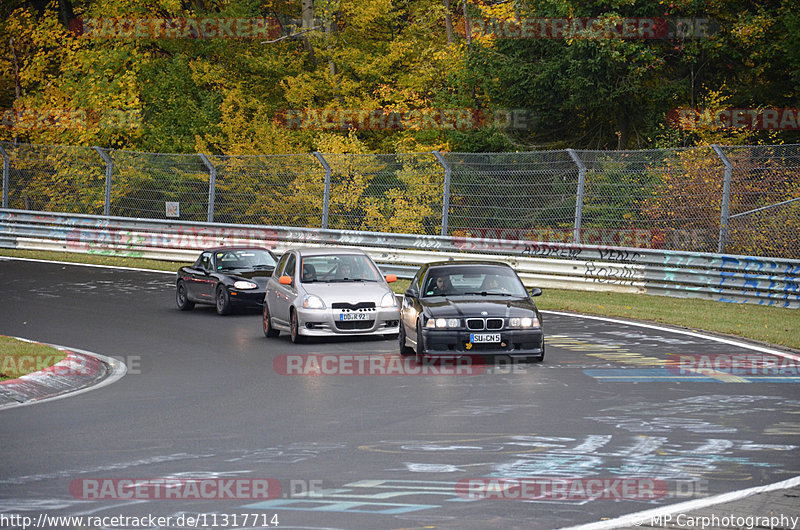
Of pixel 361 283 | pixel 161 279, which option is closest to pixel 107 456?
pixel 361 283

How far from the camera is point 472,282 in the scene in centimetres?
1591

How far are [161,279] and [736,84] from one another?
22395mm

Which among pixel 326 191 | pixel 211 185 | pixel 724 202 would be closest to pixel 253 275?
pixel 326 191

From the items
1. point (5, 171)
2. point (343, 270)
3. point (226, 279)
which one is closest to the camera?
point (343, 270)

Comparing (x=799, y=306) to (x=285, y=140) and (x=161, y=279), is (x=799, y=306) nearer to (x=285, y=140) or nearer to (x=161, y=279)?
(x=161, y=279)

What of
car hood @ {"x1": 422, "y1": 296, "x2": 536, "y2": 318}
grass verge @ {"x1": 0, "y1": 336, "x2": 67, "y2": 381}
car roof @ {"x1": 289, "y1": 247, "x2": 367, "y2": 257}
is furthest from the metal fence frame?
grass verge @ {"x1": 0, "y1": 336, "x2": 67, "y2": 381}

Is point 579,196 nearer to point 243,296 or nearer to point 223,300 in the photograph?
point 243,296

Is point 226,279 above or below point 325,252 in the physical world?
below

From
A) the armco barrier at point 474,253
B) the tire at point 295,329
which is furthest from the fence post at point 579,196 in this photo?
the tire at point 295,329

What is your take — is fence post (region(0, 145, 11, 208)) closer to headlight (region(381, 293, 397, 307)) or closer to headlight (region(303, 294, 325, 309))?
headlight (region(303, 294, 325, 309))

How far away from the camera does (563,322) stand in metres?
19.6

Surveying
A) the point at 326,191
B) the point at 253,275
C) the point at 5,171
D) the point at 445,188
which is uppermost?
the point at 5,171

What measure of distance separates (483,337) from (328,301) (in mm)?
3318

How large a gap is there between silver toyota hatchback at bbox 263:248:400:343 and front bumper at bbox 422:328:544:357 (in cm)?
267
